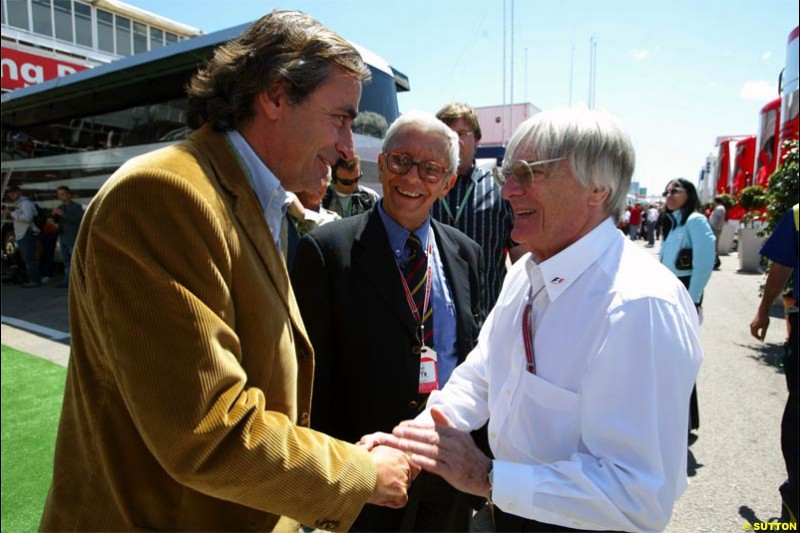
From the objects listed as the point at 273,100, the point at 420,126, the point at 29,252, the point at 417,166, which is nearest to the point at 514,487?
the point at 273,100

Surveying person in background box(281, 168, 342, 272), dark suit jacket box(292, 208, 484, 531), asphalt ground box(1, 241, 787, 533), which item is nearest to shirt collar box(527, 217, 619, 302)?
dark suit jacket box(292, 208, 484, 531)

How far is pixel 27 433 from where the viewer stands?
397 cm

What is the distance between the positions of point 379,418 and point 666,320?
124 cm

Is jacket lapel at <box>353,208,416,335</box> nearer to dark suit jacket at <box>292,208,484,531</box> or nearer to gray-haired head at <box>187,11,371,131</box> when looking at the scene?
dark suit jacket at <box>292,208,484,531</box>

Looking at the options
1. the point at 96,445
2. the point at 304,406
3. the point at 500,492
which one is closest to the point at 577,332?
the point at 500,492

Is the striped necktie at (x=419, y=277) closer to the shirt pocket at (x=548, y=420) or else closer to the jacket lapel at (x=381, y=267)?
the jacket lapel at (x=381, y=267)

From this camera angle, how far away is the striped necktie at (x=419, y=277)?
220cm

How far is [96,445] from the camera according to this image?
3.78ft

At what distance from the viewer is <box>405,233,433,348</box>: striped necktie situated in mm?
2201

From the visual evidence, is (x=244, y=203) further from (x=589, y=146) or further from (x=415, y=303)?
(x=415, y=303)

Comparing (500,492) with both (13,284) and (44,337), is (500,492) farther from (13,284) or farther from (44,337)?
(13,284)

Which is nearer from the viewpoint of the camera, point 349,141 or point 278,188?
point 278,188

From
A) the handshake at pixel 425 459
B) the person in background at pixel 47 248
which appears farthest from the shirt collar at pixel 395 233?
the person in background at pixel 47 248

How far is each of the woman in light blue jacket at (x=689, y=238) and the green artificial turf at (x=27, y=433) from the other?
4.86 metres
